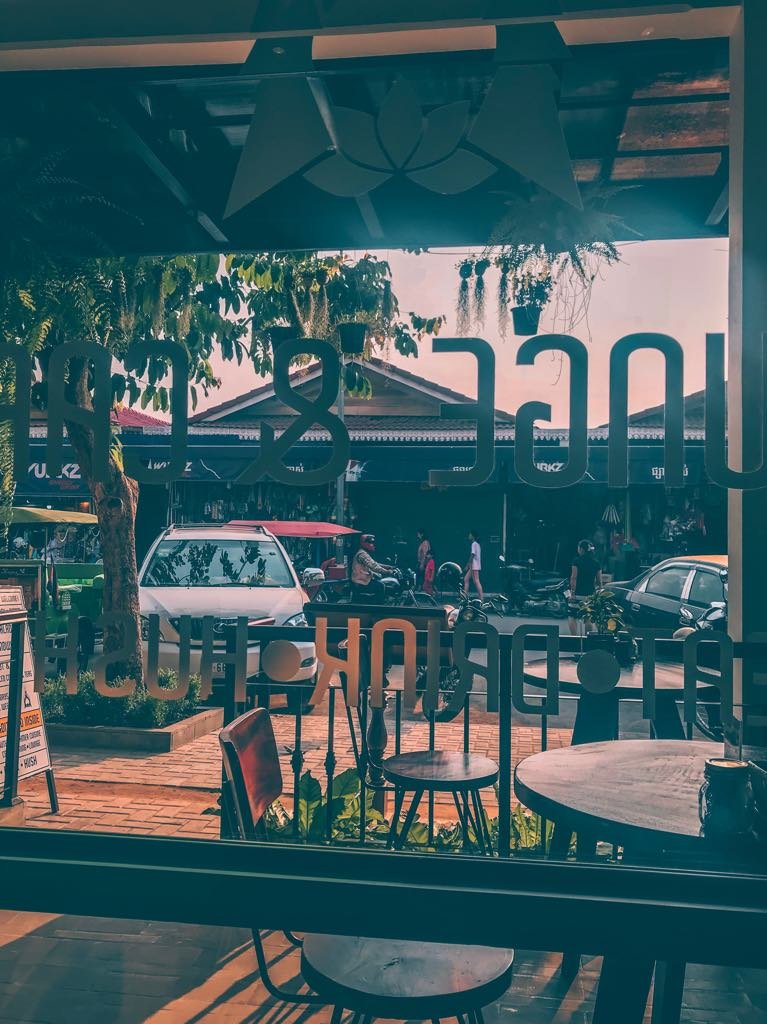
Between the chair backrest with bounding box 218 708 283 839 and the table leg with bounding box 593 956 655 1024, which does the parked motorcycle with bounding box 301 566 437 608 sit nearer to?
the chair backrest with bounding box 218 708 283 839

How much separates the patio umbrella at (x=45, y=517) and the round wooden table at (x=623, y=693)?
1.78 m

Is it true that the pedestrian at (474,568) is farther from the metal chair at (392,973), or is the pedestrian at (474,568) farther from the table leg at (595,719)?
the metal chair at (392,973)

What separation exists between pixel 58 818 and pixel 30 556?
1.34 meters

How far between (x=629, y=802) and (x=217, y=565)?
A: 2427 mm

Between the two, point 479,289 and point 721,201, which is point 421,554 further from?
point 721,201

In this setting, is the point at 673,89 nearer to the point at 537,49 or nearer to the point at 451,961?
the point at 537,49

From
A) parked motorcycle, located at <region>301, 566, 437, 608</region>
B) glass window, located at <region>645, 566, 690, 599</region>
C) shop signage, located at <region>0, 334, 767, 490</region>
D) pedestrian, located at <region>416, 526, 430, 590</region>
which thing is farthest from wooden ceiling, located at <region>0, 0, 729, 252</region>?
glass window, located at <region>645, 566, 690, 599</region>

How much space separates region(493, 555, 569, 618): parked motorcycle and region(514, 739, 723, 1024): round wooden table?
622 millimetres

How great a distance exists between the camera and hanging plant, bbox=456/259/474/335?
2446mm

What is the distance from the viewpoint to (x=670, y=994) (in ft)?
6.23

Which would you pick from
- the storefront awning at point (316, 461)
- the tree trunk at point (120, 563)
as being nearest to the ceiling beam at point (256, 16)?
the storefront awning at point (316, 461)

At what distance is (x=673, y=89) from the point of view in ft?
8.88

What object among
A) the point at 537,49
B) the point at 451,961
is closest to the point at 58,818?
the point at 451,961

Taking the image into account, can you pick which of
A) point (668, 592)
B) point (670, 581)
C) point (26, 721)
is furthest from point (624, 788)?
point (668, 592)
